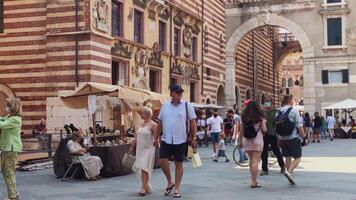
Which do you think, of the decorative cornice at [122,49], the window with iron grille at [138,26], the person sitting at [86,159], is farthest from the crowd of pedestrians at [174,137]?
the window with iron grille at [138,26]

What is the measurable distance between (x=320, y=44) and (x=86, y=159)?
31.1 m

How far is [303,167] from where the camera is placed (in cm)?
1466

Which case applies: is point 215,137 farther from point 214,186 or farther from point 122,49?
point 214,186

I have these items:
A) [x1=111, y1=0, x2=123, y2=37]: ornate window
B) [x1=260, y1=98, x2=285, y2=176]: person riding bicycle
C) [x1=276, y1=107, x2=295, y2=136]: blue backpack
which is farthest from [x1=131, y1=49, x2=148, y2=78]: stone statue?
[x1=276, y1=107, x2=295, y2=136]: blue backpack

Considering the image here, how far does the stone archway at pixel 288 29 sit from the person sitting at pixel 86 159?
95.2 feet

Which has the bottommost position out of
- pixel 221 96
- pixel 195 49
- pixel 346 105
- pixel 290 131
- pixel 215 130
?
pixel 215 130

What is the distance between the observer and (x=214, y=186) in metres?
10.8

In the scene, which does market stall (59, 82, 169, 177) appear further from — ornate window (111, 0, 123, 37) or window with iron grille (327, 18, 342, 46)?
window with iron grille (327, 18, 342, 46)

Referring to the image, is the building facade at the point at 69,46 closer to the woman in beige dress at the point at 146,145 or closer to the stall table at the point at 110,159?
the stall table at the point at 110,159

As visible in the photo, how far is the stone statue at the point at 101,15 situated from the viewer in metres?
20.9

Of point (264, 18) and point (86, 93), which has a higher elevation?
point (264, 18)

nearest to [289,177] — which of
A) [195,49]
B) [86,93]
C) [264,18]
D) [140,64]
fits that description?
[86,93]

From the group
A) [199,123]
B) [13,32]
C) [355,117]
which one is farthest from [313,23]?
[13,32]

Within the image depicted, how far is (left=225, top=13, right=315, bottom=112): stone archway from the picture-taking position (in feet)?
134
